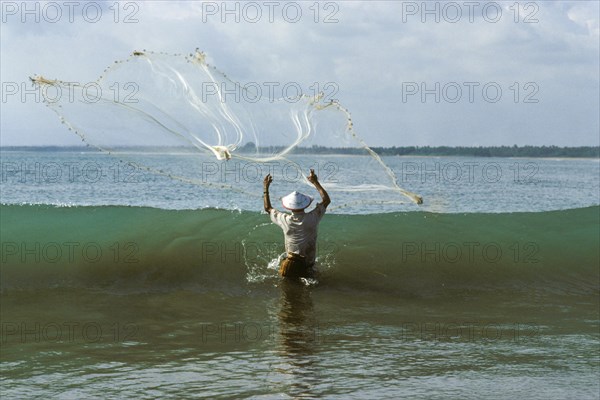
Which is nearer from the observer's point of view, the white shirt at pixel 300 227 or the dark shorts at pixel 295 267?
the white shirt at pixel 300 227

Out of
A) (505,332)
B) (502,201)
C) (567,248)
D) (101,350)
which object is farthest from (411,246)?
(502,201)

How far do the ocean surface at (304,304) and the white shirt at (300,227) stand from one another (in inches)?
28.8

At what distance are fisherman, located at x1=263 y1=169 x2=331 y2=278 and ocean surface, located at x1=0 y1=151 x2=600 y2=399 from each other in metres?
0.44

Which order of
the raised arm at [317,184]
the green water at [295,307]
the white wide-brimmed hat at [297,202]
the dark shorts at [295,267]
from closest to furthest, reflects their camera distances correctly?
the green water at [295,307] < the raised arm at [317,184] < the white wide-brimmed hat at [297,202] < the dark shorts at [295,267]

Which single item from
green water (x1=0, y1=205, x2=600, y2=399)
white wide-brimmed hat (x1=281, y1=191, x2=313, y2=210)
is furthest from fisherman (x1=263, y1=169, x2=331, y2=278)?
green water (x1=0, y1=205, x2=600, y2=399)

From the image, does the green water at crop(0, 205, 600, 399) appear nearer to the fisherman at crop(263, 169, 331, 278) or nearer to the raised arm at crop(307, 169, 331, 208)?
the fisherman at crop(263, 169, 331, 278)

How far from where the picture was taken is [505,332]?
32.3ft

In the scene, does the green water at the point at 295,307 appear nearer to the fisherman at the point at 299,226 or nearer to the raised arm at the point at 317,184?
the fisherman at the point at 299,226

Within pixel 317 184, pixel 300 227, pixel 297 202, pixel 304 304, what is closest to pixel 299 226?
pixel 300 227

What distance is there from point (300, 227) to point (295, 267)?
86cm

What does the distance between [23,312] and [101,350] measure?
307cm

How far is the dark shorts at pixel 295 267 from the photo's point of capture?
11766 millimetres

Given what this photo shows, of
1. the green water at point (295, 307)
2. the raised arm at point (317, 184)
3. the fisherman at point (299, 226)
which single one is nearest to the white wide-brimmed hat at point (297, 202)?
the fisherman at point (299, 226)

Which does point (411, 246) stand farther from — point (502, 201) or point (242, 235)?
point (502, 201)
